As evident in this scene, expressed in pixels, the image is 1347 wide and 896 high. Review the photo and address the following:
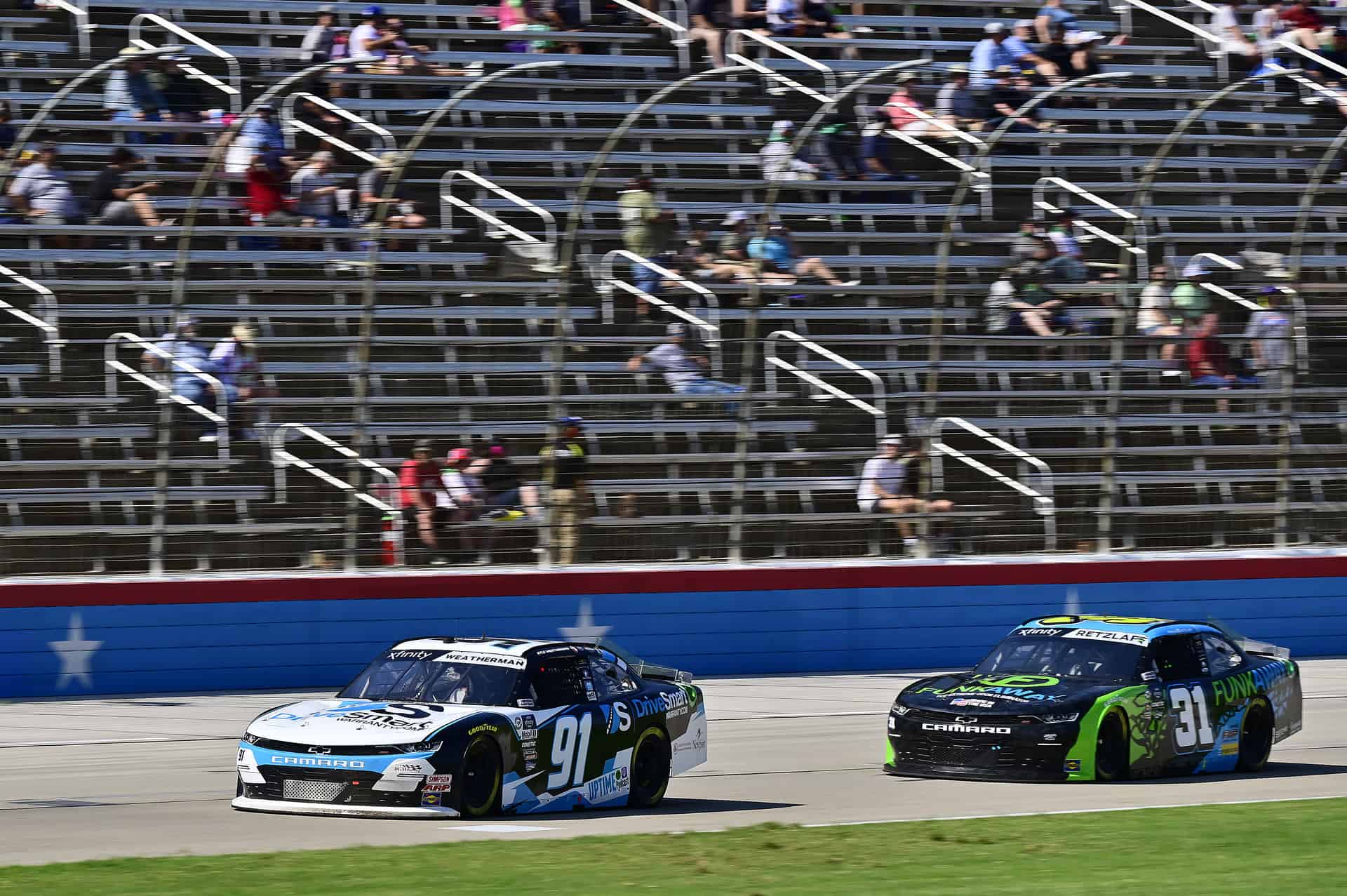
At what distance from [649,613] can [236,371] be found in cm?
451

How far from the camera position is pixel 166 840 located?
9805mm

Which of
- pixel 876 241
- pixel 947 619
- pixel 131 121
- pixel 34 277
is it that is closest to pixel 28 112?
pixel 131 121

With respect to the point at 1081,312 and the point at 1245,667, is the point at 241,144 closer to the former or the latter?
the point at 1081,312

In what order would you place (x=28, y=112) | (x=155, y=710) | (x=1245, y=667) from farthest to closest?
(x=28, y=112), (x=155, y=710), (x=1245, y=667)

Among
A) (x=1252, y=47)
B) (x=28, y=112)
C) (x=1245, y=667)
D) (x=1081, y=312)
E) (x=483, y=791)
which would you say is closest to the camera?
(x=483, y=791)

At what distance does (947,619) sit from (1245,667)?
626cm

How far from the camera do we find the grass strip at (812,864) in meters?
8.02

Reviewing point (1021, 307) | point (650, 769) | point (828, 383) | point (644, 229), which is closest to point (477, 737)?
point (650, 769)

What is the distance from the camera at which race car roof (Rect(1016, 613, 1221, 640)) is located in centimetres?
1320

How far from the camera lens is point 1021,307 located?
2069 cm

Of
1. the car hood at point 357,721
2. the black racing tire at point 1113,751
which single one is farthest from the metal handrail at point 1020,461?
the car hood at point 357,721

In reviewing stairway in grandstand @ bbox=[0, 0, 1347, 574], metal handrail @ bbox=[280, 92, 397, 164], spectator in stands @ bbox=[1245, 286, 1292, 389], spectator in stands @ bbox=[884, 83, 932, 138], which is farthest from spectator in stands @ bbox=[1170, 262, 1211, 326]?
metal handrail @ bbox=[280, 92, 397, 164]

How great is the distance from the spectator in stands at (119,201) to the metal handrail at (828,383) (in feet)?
19.9

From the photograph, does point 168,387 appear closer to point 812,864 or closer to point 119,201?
point 119,201
